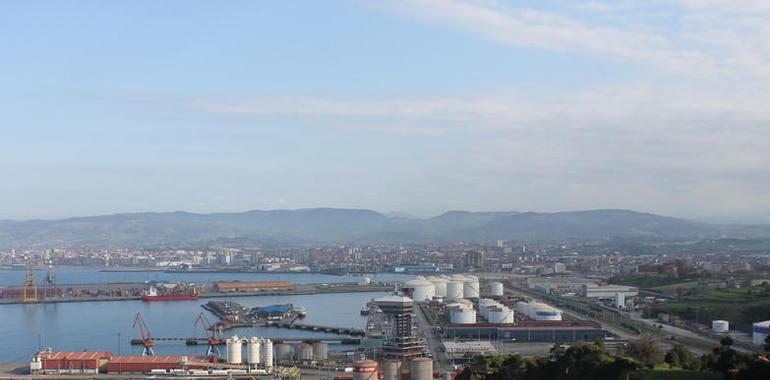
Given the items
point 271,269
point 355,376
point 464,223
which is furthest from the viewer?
point 464,223

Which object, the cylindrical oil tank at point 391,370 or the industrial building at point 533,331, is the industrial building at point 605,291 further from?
the cylindrical oil tank at point 391,370

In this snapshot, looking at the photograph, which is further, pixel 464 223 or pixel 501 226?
pixel 464 223

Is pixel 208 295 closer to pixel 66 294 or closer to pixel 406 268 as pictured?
Result: pixel 66 294

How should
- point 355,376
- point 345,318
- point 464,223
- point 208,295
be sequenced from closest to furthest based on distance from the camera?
point 355,376 → point 345,318 → point 208,295 → point 464,223

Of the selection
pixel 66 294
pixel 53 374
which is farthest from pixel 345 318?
pixel 66 294

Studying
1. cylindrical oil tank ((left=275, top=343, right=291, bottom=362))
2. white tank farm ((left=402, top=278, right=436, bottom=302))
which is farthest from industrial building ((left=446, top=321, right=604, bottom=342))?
white tank farm ((left=402, top=278, right=436, bottom=302))

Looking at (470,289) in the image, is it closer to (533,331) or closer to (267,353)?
(533,331)

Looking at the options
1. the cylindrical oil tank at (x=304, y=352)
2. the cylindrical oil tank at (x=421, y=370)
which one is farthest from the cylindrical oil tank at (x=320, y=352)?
the cylindrical oil tank at (x=421, y=370)
